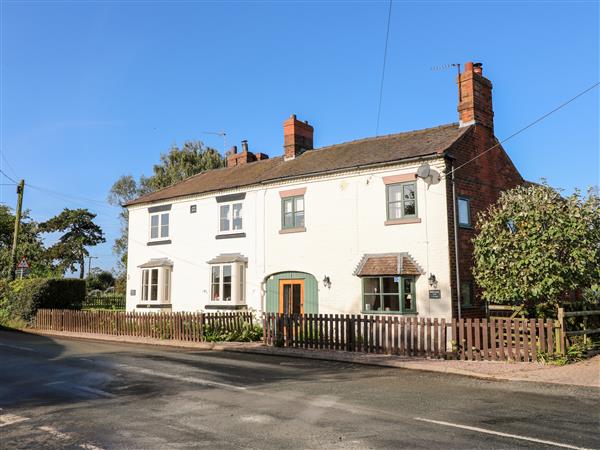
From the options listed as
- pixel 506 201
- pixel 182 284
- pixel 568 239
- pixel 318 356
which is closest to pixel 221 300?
pixel 182 284

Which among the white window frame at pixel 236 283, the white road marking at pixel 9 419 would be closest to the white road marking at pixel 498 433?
the white road marking at pixel 9 419

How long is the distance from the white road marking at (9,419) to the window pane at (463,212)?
48.0ft

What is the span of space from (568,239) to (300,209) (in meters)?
10.7

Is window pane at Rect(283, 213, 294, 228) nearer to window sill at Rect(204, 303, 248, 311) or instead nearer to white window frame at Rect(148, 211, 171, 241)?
window sill at Rect(204, 303, 248, 311)

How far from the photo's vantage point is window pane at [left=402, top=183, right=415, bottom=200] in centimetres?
1852

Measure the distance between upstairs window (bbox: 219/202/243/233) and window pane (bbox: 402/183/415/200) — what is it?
8406mm

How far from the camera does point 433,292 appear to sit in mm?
17344

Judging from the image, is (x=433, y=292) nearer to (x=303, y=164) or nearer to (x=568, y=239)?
(x=568, y=239)

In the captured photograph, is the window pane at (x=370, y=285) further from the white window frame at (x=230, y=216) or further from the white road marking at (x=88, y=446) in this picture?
the white road marking at (x=88, y=446)

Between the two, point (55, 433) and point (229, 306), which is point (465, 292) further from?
point (55, 433)

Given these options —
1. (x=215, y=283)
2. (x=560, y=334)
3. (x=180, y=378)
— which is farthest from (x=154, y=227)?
(x=560, y=334)

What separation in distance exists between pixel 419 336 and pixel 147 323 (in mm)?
11964

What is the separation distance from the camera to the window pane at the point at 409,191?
18516mm

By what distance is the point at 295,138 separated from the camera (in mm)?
25422
